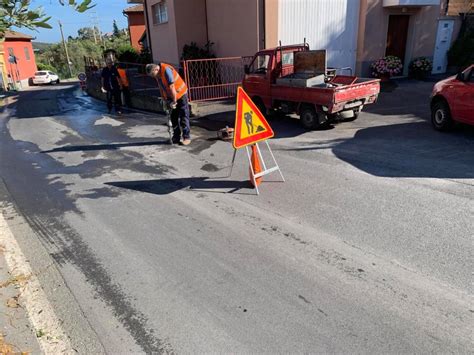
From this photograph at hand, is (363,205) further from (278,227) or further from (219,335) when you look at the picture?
(219,335)

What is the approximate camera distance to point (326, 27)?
1518 cm

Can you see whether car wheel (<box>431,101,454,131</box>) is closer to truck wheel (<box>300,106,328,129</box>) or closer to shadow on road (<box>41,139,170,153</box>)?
truck wheel (<box>300,106,328,129</box>)

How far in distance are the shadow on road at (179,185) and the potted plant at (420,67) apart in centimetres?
1347

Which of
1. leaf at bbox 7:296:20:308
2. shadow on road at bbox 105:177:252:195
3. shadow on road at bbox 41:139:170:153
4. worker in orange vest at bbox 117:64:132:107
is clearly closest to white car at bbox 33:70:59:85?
worker in orange vest at bbox 117:64:132:107

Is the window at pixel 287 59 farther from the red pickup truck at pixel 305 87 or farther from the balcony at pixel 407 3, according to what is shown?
the balcony at pixel 407 3

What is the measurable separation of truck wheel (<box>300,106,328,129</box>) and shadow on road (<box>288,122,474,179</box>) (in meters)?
0.88

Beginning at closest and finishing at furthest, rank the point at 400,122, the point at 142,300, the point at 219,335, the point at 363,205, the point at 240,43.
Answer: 1. the point at 219,335
2. the point at 142,300
3. the point at 363,205
4. the point at 400,122
5. the point at 240,43

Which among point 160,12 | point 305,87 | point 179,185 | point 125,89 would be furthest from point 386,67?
point 179,185

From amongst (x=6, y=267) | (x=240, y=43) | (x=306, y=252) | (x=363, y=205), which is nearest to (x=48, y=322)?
(x=6, y=267)

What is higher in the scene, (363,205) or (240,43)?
(240,43)

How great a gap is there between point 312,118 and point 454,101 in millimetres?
3068

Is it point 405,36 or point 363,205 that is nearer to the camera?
point 363,205

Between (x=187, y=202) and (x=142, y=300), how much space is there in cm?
233

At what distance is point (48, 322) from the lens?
338cm
